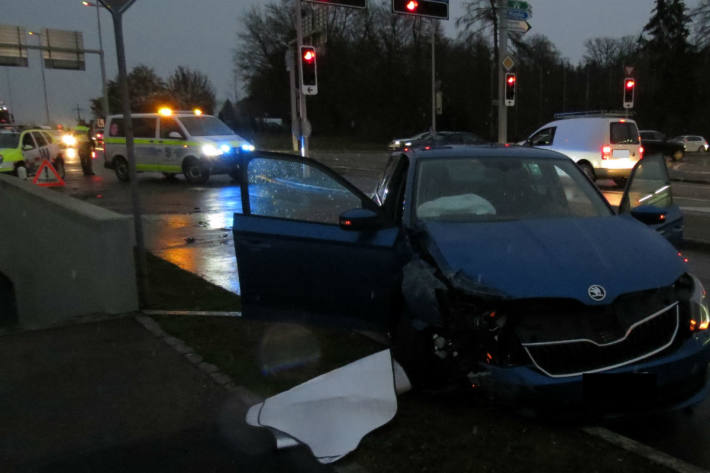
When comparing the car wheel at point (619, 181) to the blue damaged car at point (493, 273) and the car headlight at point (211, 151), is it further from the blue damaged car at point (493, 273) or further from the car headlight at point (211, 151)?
the blue damaged car at point (493, 273)

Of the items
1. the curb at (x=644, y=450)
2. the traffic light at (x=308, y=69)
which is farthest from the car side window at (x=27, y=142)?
the curb at (x=644, y=450)

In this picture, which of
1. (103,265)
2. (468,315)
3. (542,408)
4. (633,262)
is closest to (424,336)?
(468,315)

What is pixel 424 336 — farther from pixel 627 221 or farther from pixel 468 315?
pixel 627 221

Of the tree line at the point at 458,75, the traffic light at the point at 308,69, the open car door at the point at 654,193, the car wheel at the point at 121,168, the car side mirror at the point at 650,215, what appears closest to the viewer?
the car side mirror at the point at 650,215

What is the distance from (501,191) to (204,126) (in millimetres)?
16700

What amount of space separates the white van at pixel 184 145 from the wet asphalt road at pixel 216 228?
0.57m

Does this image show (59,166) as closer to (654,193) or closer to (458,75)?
(654,193)

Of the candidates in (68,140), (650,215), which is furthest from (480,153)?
(68,140)

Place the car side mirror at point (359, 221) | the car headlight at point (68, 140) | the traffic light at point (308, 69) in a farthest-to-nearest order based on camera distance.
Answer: the car headlight at point (68, 140)
the traffic light at point (308, 69)
the car side mirror at point (359, 221)

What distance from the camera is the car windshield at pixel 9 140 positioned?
731 inches

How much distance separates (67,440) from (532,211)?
3.27 m

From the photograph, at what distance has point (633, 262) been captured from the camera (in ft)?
11.6

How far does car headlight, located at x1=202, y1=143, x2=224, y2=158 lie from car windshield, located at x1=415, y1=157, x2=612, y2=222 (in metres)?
15.0

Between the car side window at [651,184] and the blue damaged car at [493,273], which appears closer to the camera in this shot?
the blue damaged car at [493,273]
